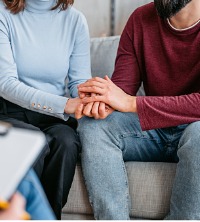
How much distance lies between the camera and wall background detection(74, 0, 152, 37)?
1.83 m

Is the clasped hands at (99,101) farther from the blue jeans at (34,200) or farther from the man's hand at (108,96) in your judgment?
the blue jeans at (34,200)

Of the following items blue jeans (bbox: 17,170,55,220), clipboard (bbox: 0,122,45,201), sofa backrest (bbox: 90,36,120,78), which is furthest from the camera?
sofa backrest (bbox: 90,36,120,78)

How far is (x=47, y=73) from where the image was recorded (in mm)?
1337

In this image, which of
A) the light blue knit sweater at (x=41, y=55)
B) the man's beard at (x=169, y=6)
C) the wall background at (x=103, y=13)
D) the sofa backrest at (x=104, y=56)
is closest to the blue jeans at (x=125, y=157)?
the light blue knit sweater at (x=41, y=55)

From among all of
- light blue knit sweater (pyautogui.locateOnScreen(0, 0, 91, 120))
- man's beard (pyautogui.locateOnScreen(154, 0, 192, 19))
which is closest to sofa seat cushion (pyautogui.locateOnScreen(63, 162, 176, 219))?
light blue knit sweater (pyautogui.locateOnScreen(0, 0, 91, 120))

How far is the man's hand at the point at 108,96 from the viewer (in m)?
1.19

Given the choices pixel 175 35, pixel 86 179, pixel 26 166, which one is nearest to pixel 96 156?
pixel 86 179

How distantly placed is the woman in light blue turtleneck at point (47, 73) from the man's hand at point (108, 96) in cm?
6

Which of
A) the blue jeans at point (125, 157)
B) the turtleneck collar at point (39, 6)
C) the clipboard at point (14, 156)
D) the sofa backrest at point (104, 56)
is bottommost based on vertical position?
the blue jeans at point (125, 157)

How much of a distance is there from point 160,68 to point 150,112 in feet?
0.63

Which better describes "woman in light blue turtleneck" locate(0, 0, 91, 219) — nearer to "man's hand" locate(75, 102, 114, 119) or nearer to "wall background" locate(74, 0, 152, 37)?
"man's hand" locate(75, 102, 114, 119)

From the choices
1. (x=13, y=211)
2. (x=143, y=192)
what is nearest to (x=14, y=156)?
(x=13, y=211)

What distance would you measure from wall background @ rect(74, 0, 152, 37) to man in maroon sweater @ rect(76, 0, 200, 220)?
0.47 metres

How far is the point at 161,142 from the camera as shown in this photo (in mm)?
1260
